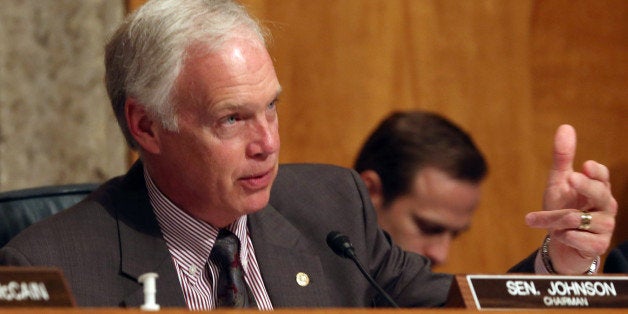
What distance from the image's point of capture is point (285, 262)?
2.36m

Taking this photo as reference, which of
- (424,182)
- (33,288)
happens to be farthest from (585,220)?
(424,182)

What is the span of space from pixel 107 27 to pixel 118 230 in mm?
1439

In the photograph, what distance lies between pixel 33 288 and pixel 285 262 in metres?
0.80

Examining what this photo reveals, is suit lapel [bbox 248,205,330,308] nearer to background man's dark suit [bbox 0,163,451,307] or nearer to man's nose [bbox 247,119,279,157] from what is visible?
background man's dark suit [bbox 0,163,451,307]

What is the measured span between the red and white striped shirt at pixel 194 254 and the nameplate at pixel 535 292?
591 mm

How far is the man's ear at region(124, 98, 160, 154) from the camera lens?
7.64ft

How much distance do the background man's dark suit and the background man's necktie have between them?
0.18 feet

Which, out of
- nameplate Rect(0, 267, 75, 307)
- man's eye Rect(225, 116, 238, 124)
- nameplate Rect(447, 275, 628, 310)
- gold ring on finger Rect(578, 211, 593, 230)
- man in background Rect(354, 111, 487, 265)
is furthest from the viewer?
man in background Rect(354, 111, 487, 265)

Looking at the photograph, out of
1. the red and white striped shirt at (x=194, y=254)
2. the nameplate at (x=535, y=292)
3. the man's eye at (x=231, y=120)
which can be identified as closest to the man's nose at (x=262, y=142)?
the man's eye at (x=231, y=120)

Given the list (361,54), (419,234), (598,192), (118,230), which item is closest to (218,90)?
(118,230)

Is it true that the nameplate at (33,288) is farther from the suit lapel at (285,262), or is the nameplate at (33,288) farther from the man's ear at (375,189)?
the man's ear at (375,189)

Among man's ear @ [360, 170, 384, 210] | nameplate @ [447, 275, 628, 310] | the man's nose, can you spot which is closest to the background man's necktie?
the man's nose

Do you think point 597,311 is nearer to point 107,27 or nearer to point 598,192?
point 598,192

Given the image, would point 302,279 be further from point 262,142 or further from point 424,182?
point 424,182
